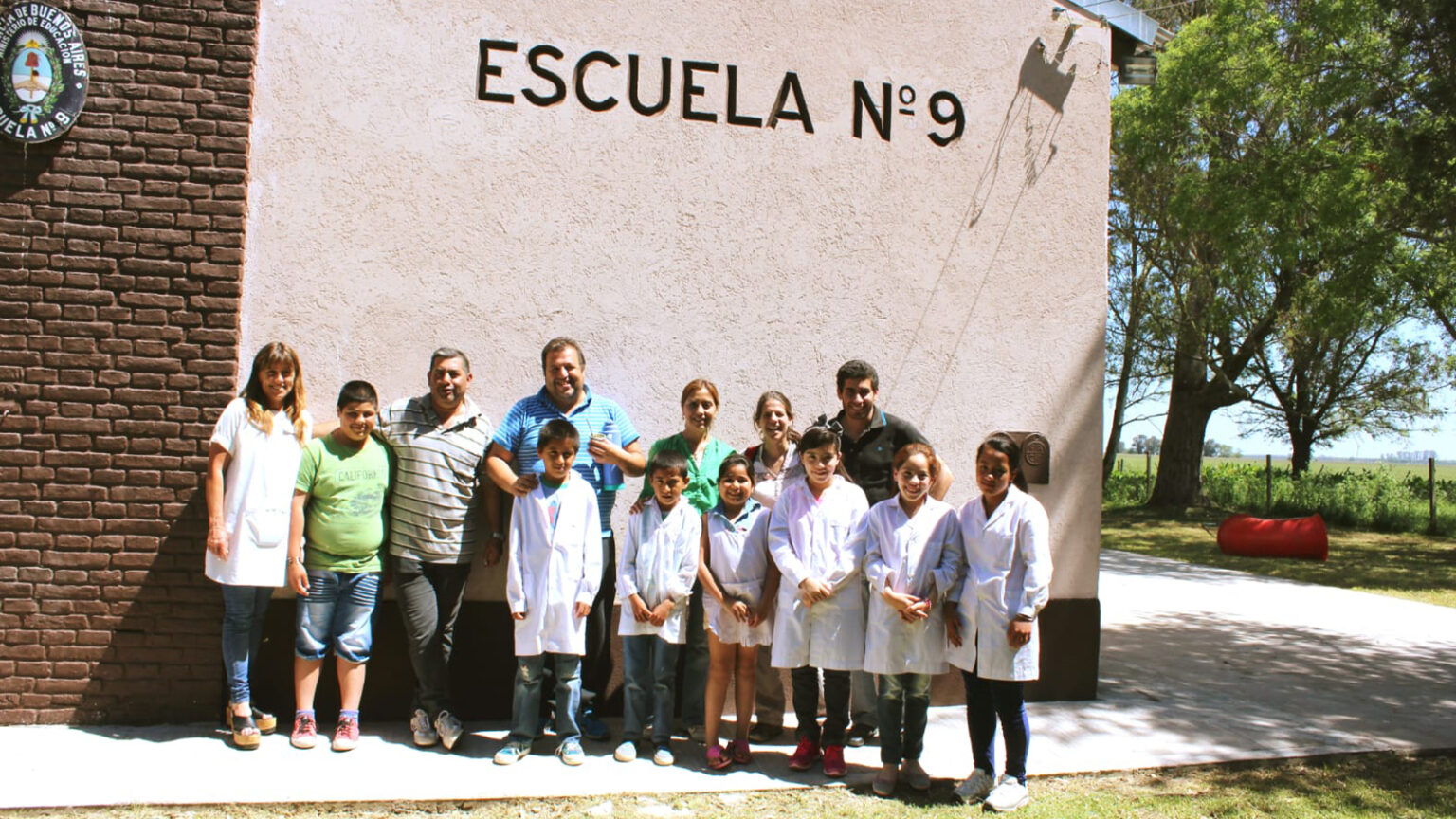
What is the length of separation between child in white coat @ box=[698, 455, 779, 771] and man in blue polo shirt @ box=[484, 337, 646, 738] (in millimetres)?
521

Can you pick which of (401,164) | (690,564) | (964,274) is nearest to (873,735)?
(690,564)

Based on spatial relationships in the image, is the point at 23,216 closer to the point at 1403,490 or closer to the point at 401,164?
the point at 401,164

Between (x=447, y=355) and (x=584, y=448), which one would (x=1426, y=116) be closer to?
(x=584, y=448)

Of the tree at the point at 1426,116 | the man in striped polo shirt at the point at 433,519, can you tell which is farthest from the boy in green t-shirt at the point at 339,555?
the tree at the point at 1426,116

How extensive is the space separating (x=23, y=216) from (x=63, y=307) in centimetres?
48

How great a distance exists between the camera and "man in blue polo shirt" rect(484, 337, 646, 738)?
4.87 metres

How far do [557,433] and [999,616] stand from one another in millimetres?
2070

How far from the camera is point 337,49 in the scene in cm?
523

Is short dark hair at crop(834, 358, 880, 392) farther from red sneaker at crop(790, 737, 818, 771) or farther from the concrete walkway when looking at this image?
the concrete walkway

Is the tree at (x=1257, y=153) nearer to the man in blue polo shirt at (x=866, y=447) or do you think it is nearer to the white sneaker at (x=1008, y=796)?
the man in blue polo shirt at (x=866, y=447)

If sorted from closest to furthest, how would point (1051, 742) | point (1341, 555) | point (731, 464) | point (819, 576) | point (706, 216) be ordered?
point (819, 576) < point (731, 464) < point (1051, 742) < point (706, 216) < point (1341, 555)

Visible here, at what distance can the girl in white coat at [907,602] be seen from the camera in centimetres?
438

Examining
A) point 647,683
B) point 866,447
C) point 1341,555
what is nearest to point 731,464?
point 866,447

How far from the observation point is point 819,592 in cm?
444
